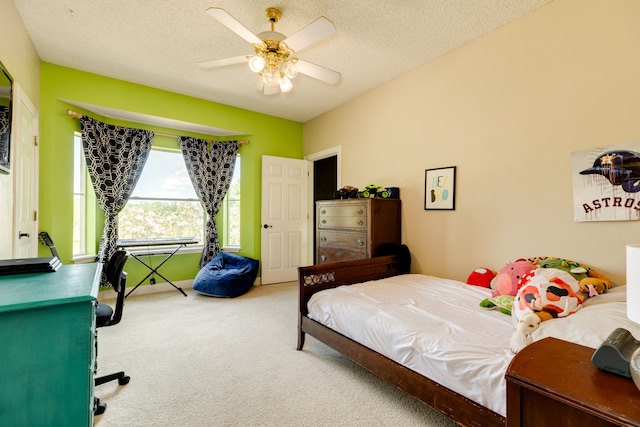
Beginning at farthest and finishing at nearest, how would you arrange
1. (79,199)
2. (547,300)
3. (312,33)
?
(79,199) < (312,33) < (547,300)

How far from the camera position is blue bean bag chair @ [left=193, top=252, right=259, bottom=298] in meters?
3.80

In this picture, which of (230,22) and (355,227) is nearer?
(230,22)

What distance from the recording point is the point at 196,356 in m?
2.31

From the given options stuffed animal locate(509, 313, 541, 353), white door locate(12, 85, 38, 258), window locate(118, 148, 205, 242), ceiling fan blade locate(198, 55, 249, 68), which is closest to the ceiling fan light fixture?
ceiling fan blade locate(198, 55, 249, 68)

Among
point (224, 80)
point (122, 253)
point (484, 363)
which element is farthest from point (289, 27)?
point (484, 363)

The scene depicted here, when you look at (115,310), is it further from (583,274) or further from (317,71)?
(583,274)

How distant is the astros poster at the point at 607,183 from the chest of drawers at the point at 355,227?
158 centimetres

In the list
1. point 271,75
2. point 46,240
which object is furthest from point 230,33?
point 46,240

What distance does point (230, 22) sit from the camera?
1.97 metres

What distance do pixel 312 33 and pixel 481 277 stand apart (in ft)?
7.70

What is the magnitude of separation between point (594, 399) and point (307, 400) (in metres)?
1.46

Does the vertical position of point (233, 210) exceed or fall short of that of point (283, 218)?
it exceeds it

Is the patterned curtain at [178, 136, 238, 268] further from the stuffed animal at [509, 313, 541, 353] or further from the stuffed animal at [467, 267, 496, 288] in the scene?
the stuffed animal at [509, 313, 541, 353]

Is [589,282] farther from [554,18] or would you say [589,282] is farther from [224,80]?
[224,80]
